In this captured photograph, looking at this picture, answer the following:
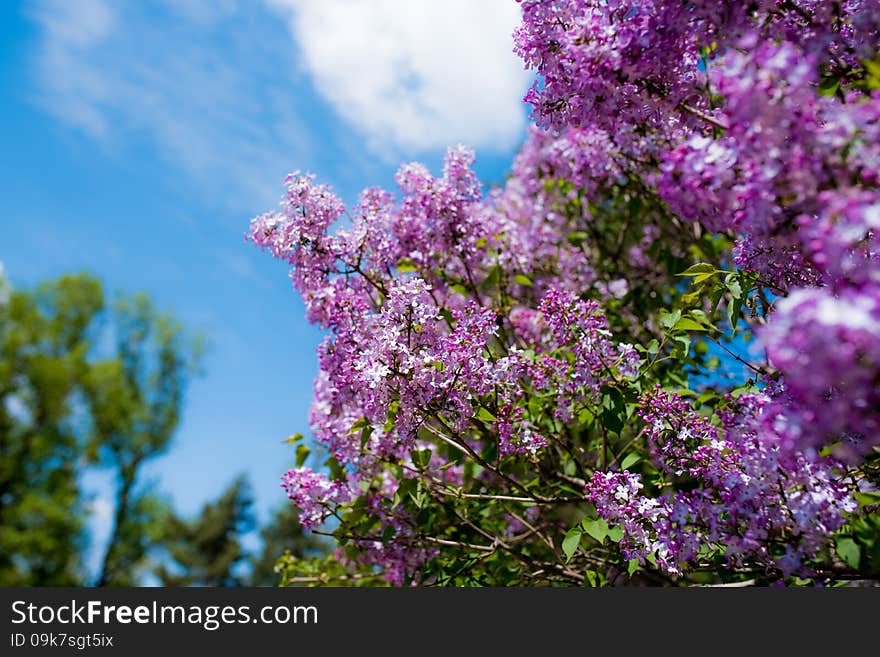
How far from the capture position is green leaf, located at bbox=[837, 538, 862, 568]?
2.94 metres

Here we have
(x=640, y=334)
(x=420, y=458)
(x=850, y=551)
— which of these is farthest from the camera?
(x=640, y=334)

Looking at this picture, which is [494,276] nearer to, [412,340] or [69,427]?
[412,340]

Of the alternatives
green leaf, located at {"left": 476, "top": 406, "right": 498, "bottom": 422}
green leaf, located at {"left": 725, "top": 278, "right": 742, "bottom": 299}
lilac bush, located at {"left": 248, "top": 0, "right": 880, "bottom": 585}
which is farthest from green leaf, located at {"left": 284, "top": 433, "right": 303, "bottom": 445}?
green leaf, located at {"left": 725, "top": 278, "right": 742, "bottom": 299}

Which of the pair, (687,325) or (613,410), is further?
(613,410)

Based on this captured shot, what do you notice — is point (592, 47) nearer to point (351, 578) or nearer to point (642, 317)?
point (642, 317)

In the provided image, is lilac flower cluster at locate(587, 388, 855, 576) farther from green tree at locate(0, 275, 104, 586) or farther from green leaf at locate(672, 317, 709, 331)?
green tree at locate(0, 275, 104, 586)

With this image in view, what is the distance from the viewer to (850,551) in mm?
2992

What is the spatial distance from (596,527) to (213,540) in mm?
40618

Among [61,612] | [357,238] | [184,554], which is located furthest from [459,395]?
[184,554]

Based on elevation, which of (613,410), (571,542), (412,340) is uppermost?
(412,340)

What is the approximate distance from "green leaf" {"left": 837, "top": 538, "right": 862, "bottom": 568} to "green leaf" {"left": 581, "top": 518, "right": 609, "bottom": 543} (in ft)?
3.80

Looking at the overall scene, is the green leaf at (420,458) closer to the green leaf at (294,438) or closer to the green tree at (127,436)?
the green leaf at (294,438)

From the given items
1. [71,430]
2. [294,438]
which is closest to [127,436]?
[71,430]

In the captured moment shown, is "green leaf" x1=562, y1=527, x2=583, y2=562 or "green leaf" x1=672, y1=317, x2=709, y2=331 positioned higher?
"green leaf" x1=672, y1=317, x2=709, y2=331
